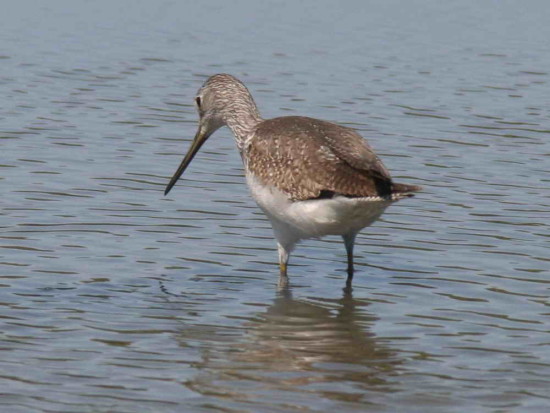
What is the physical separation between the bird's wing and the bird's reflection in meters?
0.92

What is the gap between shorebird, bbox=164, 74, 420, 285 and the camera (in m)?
9.47

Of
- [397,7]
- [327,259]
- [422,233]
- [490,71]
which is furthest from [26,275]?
[397,7]

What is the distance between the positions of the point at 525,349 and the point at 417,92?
913cm

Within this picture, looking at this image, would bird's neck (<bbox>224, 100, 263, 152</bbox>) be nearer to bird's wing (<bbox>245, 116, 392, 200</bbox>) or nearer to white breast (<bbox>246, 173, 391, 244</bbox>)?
bird's wing (<bbox>245, 116, 392, 200</bbox>)

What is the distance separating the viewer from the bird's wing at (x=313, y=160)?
9477 millimetres

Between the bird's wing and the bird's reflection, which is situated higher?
the bird's wing

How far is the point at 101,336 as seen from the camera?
8.70 meters

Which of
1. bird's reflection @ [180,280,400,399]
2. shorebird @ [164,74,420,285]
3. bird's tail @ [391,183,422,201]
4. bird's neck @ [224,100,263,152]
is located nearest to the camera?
bird's reflection @ [180,280,400,399]

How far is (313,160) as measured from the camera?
32.3 ft

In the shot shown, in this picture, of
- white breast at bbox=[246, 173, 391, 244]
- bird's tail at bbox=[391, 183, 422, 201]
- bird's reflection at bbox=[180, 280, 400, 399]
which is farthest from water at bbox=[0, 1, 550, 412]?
bird's tail at bbox=[391, 183, 422, 201]

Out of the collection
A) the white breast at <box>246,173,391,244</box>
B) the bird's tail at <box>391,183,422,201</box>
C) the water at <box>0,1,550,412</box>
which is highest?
the bird's tail at <box>391,183,422,201</box>

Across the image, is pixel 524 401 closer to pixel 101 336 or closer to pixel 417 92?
pixel 101 336

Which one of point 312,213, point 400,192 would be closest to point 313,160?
point 312,213

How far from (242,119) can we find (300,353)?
323cm
